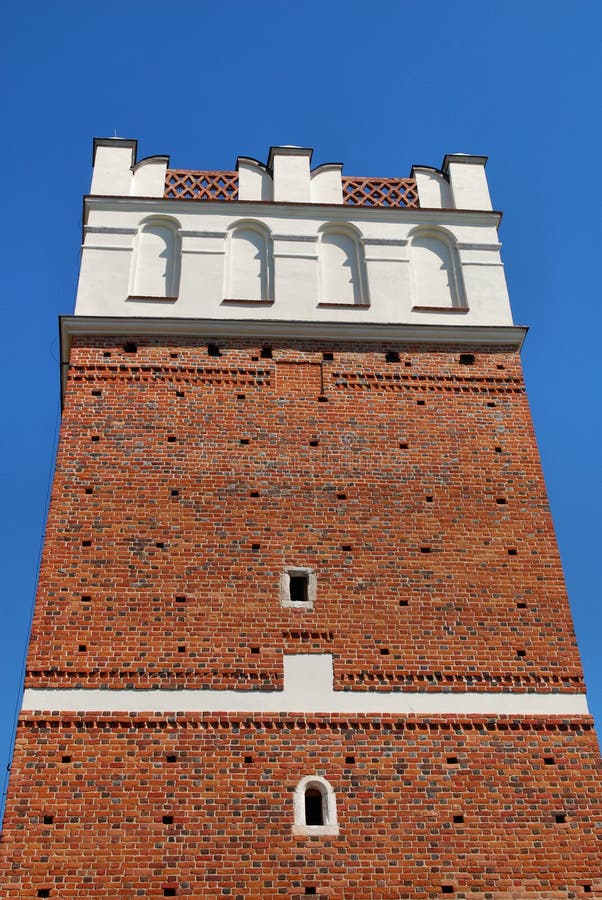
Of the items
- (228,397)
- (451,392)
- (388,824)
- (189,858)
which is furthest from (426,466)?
(189,858)

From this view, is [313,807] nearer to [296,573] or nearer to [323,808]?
[323,808]

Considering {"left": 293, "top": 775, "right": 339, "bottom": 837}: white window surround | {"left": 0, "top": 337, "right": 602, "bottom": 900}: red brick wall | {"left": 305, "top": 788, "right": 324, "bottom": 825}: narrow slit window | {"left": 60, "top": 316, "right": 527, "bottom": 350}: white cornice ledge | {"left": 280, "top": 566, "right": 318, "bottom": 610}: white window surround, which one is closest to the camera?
{"left": 0, "top": 337, "right": 602, "bottom": 900}: red brick wall

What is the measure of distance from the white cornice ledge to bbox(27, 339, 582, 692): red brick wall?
0.16 m

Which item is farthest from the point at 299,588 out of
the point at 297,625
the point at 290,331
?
the point at 290,331

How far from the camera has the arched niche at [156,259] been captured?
12.2 metres

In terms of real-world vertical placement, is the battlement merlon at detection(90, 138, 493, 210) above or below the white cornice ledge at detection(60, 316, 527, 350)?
above

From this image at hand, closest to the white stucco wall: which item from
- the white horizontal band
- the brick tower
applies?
the brick tower

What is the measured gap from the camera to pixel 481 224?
43.1 feet

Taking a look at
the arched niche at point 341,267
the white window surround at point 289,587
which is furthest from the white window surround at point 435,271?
the white window surround at point 289,587

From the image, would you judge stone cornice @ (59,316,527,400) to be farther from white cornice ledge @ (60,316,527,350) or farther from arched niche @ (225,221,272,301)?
arched niche @ (225,221,272,301)

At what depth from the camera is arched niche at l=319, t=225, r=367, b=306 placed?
12.4 metres

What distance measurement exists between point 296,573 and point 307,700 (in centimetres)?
134

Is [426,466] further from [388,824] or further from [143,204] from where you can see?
[143,204]

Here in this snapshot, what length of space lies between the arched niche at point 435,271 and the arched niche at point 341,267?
67 cm
